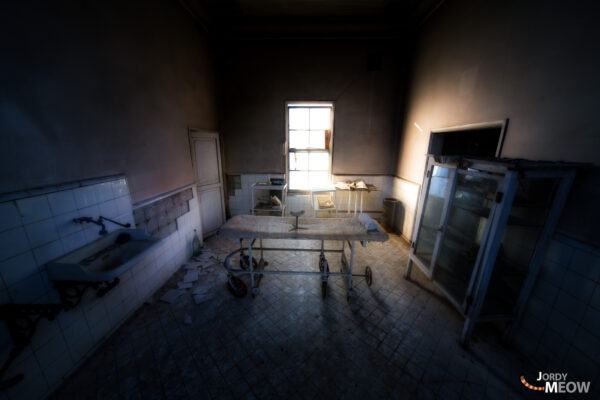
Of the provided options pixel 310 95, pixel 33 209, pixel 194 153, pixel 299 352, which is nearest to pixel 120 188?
pixel 33 209

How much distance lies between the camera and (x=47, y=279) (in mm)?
1878

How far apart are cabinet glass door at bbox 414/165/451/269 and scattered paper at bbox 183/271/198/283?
3.68 m

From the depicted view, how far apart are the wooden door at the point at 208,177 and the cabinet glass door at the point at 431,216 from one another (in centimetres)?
437

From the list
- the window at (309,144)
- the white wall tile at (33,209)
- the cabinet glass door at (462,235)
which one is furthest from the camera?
the window at (309,144)

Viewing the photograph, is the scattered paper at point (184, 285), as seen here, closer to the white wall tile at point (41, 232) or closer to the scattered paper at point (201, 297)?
the scattered paper at point (201, 297)

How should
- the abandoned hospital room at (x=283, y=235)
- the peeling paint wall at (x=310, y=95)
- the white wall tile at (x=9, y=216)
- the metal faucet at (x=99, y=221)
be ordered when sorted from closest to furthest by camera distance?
the white wall tile at (x=9, y=216) → the abandoned hospital room at (x=283, y=235) → the metal faucet at (x=99, y=221) → the peeling paint wall at (x=310, y=95)

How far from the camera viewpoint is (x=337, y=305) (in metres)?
2.99

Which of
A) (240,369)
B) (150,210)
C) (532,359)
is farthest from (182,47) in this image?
(532,359)

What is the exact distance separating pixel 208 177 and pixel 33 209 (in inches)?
128

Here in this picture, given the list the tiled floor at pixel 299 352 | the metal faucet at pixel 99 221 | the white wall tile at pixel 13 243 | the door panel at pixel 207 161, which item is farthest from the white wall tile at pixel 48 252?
the door panel at pixel 207 161

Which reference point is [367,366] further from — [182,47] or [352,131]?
[182,47]

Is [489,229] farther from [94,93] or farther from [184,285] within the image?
[94,93]

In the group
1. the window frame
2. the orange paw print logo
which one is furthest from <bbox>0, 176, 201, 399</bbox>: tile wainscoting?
the orange paw print logo

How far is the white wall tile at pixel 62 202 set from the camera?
6.19ft
